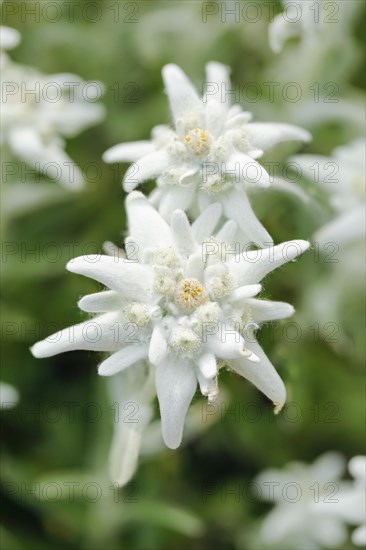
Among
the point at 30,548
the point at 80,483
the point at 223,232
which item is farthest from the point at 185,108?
the point at 30,548

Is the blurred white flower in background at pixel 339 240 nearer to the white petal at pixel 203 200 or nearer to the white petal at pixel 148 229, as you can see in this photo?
the white petal at pixel 203 200

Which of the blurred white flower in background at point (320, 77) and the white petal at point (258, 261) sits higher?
the blurred white flower in background at point (320, 77)

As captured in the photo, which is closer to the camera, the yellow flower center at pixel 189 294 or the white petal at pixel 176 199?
the yellow flower center at pixel 189 294

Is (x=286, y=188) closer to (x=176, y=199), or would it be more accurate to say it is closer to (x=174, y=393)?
(x=176, y=199)

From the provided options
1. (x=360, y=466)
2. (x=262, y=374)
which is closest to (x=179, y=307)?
(x=262, y=374)

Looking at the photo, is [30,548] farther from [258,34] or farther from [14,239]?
[258,34]

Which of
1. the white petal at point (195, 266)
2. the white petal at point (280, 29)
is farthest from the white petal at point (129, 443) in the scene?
the white petal at point (280, 29)

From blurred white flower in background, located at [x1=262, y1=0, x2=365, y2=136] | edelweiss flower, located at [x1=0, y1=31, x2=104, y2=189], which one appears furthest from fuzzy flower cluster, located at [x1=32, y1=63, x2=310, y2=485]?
blurred white flower in background, located at [x1=262, y1=0, x2=365, y2=136]
